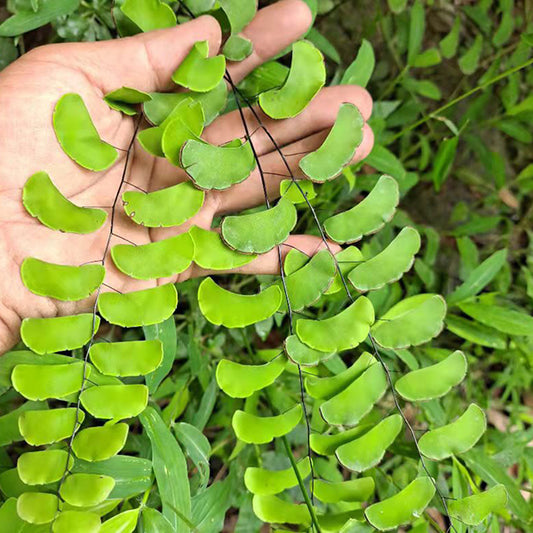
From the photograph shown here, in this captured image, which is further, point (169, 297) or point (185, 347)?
point (185, 347)

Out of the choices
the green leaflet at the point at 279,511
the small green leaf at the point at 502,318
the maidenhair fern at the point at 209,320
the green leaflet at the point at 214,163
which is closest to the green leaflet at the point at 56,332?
the maidenhair fern at the point at 209,320

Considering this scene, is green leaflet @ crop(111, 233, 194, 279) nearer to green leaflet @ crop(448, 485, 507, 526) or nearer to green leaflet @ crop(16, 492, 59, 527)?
green leaflet @ crop(16, 492, 59, 527)

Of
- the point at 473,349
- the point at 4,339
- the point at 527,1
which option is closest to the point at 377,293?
the point at 473,349

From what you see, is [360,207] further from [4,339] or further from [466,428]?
[4,339]

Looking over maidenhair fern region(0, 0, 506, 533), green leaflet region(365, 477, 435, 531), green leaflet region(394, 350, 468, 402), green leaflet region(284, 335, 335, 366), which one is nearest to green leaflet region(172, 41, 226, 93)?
maidenhair fern region(0, 0, 506, 533)

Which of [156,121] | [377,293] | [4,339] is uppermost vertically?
[156,121]

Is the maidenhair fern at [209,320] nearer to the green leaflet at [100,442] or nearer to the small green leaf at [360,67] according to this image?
the green leaflet at [100,442]

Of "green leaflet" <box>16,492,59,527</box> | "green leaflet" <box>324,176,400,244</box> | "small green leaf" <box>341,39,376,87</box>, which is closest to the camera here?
"green leaflet" <box>16,492,59,527</box>
